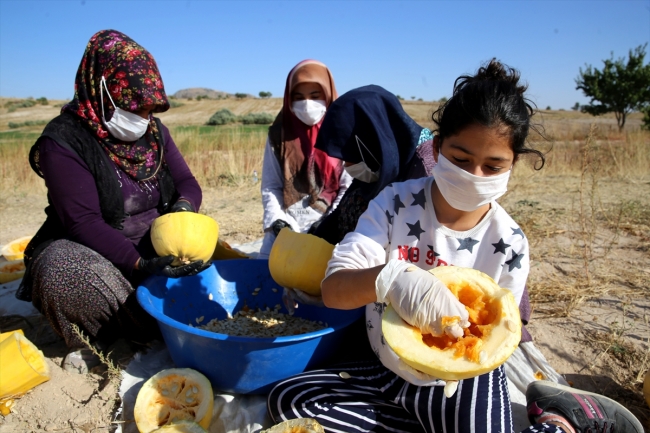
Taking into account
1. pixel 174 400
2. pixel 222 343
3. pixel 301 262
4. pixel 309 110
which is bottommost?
pixel 174 400

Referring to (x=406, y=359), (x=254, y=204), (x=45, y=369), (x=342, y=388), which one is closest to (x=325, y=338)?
(x=342, y=388)

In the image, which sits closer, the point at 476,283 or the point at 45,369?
the point at 476,283

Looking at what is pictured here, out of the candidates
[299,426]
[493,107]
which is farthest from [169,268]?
[493,107]

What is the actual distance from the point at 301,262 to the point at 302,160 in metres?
1.43

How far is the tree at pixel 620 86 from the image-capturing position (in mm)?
25578

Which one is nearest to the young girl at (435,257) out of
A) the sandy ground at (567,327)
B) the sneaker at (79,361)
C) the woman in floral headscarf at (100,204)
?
the sandy ground at (567,327)

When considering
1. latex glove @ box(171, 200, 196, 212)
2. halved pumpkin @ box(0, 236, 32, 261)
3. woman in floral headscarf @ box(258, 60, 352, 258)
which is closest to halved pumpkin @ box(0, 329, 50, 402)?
latex glove @ box(171, 200, 196, 212)

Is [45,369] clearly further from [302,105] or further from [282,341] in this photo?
[302,105]

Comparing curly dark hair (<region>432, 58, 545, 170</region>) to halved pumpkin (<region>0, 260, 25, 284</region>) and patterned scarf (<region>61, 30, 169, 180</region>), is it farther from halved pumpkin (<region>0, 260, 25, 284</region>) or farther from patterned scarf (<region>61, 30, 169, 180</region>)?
halved pumpkin (<region>0, 260, 25, 284</region>)

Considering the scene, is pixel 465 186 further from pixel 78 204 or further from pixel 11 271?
pixel 11 271

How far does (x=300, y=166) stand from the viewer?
344cm

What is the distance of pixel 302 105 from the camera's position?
10.7 ft

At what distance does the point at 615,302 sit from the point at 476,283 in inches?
89.6

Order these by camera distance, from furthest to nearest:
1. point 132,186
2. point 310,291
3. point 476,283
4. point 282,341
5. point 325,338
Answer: point 132,186
point 310,291
point 325,338
point 282,341
point 476,283
